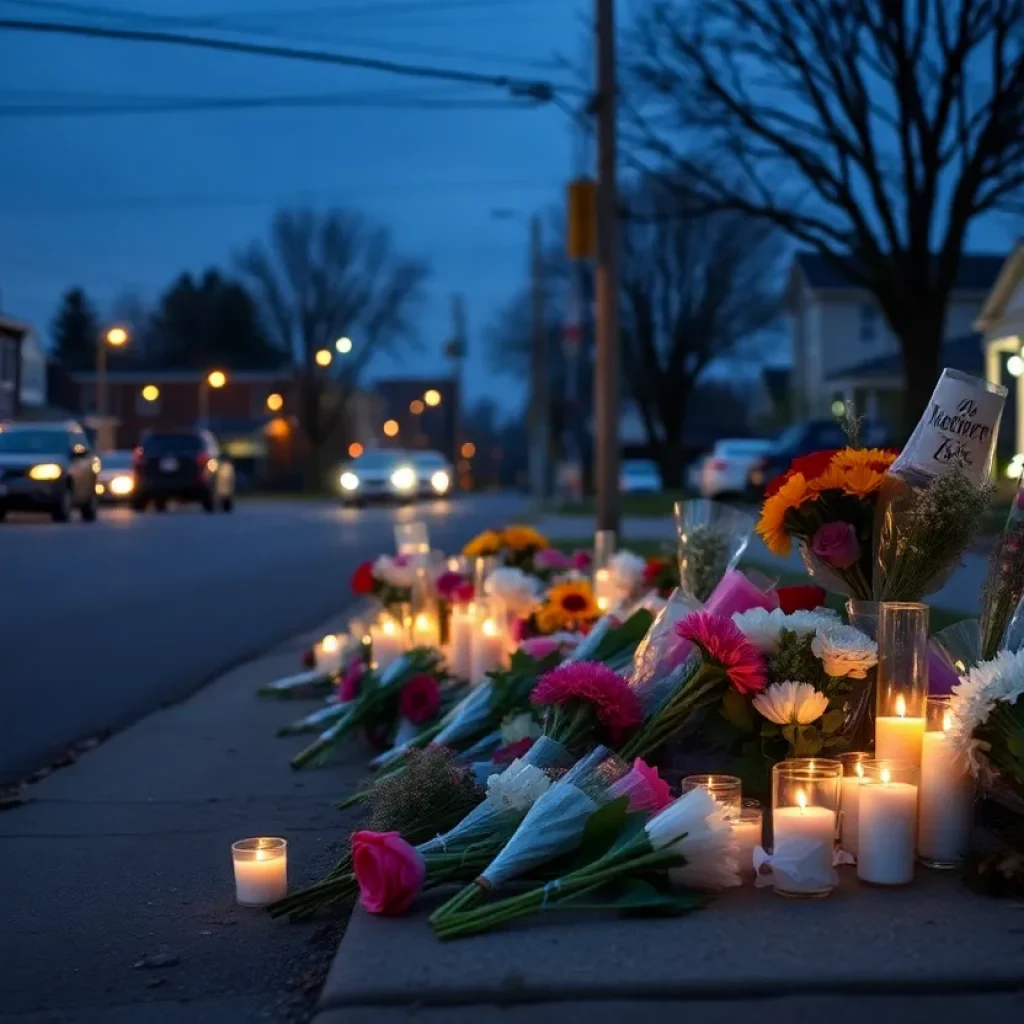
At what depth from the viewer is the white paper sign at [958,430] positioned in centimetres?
461

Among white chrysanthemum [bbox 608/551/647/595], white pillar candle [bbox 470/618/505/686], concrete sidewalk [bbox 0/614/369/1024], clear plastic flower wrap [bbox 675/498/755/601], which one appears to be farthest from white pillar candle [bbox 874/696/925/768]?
white chrysanthemum [bbox 608/551/647/595]

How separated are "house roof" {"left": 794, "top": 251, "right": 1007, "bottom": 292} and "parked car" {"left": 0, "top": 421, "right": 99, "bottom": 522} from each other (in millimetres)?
31899

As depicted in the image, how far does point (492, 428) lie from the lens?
5881 inches

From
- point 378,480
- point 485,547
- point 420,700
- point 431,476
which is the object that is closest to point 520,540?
point 485,547

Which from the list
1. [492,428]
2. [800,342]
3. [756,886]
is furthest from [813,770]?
[492,428]

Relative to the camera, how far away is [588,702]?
4.57 meters

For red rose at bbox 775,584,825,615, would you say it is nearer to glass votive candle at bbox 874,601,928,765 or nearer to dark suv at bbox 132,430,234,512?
glass votive candle at bbox 874,601,928,765

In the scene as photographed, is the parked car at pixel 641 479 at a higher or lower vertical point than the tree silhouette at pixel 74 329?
lower

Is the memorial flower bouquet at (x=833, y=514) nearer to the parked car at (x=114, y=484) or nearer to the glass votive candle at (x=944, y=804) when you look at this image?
the glass votive candle at (x=944, y=804)

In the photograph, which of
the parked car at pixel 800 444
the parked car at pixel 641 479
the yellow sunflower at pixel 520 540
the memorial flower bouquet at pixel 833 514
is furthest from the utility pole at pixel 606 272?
the parked car at pixel 641 479

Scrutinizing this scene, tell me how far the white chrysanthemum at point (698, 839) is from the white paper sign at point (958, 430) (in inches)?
54.7

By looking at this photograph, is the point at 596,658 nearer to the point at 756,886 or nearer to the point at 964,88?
the point at 756,886

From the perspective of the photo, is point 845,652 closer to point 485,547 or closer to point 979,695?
point 979,695

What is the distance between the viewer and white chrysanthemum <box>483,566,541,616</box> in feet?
23.7
